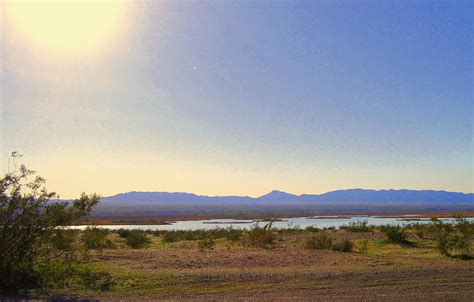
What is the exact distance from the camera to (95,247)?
24.4 meters

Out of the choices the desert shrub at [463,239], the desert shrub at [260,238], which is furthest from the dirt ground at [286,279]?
the desert shrub at [260,238]

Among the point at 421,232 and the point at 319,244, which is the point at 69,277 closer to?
the point at 319,244

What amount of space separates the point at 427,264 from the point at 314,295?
8.64m

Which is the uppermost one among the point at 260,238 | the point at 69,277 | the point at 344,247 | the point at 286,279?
the point at 260,238

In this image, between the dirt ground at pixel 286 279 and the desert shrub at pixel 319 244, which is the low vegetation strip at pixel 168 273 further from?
the desert shrub at pixel 319 244

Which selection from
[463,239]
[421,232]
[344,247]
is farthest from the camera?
[421,232]

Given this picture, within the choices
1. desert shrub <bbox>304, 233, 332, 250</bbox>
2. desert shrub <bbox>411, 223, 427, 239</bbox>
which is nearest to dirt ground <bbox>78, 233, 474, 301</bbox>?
desert shrub <bbox>304, 233, 332, 250</bbox>

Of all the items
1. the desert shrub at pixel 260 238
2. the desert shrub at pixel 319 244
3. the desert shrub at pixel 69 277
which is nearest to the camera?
the desert shrub at pixel 69 277

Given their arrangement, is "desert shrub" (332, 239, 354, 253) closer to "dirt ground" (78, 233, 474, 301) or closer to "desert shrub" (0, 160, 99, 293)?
"dirt ground" (78, 233, 474, 301)

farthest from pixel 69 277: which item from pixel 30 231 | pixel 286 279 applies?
pixel 286 279

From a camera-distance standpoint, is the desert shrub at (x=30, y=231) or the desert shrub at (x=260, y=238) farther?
the desert shrub at (x=260, y=238)

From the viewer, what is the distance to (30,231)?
15234mm

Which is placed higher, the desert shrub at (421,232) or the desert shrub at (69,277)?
the desert shrub at (421,232)

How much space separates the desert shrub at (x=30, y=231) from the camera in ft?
46.4
